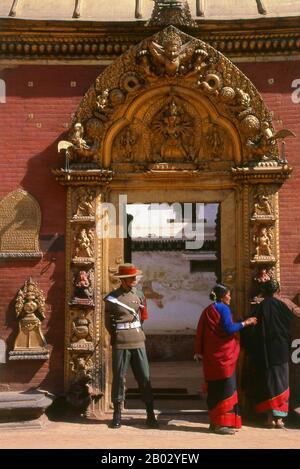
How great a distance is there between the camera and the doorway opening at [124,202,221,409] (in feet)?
53.0

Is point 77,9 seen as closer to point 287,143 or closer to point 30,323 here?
point 287,143

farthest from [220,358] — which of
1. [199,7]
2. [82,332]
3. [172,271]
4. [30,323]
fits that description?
[172,271]

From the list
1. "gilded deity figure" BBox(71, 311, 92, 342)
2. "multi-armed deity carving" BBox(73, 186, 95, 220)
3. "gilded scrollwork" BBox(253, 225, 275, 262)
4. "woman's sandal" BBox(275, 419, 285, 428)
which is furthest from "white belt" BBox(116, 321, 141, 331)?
"woman's sandal" BBox(275, 419, 285, 428)

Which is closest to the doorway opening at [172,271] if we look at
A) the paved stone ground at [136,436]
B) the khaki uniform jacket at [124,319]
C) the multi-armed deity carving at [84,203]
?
the multi-armed deity carving at [84,203]

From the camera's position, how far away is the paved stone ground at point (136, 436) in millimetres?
6668

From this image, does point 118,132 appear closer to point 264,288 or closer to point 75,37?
point 75,37

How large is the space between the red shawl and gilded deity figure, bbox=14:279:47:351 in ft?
7.36

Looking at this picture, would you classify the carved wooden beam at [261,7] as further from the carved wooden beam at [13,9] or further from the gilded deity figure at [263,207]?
the carved wooden beam at [13,9]

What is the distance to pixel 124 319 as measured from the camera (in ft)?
24.8

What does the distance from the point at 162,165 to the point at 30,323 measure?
2785 millimetres

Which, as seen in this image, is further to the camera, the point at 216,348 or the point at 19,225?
the point at 19,225

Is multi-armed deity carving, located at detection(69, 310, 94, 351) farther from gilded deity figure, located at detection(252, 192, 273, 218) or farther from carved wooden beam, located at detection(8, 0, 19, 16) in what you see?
carved wooden beam, located at detection(8, 0, 19, 16)

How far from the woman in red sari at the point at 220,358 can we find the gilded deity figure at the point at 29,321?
88.1 inches
